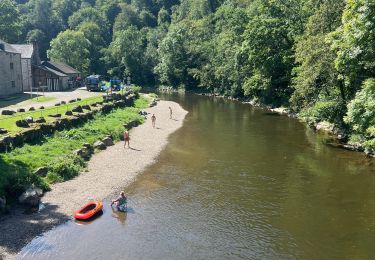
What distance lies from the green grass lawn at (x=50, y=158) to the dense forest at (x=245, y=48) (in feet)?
80.7

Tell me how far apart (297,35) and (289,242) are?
53.4 metres

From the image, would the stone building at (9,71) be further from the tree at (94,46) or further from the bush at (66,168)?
the tree at (94,46)

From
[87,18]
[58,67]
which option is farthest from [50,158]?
[87,18]

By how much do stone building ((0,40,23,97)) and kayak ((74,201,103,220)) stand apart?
171ft

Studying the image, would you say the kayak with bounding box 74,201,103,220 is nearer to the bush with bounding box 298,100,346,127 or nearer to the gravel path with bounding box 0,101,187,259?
the gravel path with bounding box 0,101,187,259

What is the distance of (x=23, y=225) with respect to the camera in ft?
78.5

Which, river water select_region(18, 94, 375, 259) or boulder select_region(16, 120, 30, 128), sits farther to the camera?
boulder select_region(16, 120, 30, 128)

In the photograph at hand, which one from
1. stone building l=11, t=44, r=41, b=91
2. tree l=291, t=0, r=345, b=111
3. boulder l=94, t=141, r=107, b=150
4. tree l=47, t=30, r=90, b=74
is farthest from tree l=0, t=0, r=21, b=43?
tree l=291, t=0, r=345, b=111

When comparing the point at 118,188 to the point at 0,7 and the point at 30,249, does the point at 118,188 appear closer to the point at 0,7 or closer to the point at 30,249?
the point at 30,249

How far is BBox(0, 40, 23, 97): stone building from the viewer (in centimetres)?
6988

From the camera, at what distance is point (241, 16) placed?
8975 centimetres

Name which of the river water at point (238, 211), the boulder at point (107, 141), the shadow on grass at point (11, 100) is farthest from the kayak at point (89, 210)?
the shadow on grass at point (11, 100)

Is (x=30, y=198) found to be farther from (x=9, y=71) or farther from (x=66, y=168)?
(x=9, y=71)

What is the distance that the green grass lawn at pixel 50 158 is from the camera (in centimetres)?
2788
